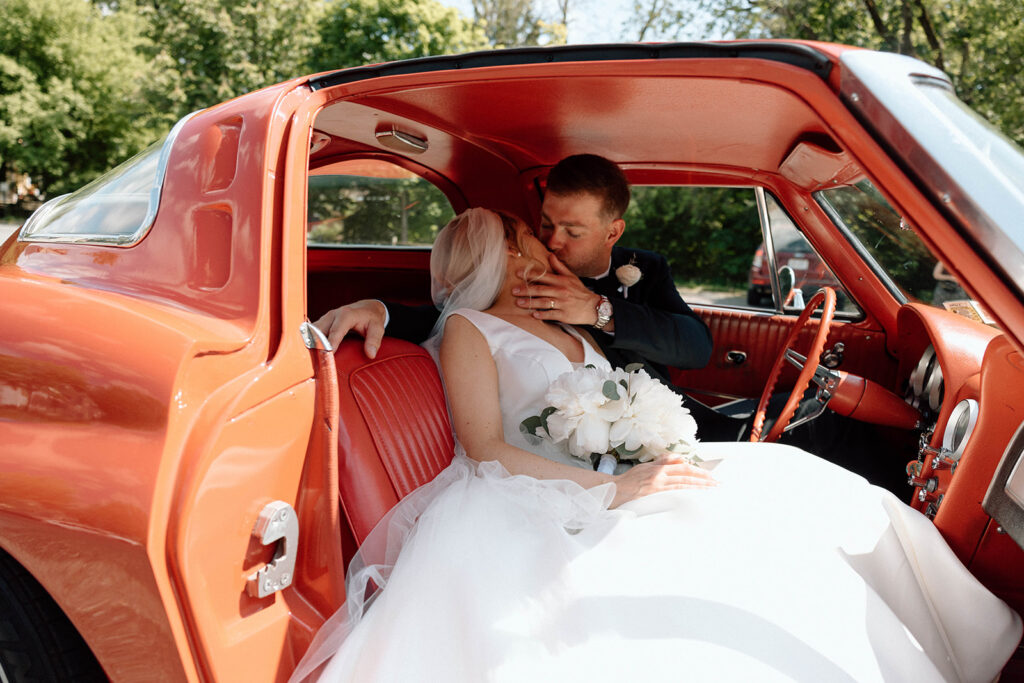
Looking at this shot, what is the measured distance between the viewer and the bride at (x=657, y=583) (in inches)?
50.3

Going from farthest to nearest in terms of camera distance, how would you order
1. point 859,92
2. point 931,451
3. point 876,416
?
point 876,416 → point 931,451 → point 859,92

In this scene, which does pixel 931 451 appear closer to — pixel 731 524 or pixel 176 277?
pixel 731 524

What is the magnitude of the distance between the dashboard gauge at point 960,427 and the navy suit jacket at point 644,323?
99 centimetres

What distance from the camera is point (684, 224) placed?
11.6m

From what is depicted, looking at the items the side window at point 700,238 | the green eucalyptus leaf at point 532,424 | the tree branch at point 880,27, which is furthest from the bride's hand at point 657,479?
the tree branch at point 880,27

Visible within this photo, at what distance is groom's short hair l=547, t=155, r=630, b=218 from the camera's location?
248 centimetres

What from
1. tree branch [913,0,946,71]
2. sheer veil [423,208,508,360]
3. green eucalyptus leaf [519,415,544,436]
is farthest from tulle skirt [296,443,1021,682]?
tree branch [913,0,946,71]

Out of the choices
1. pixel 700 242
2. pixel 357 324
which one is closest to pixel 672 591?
pixel 357 324

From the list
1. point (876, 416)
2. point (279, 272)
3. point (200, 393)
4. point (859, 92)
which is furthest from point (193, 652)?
point (876, 416)

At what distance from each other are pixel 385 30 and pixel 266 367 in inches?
621

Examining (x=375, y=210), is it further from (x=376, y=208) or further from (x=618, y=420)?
(x=618, y=420)

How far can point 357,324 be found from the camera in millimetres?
1932

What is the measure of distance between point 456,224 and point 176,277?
3.40 ft

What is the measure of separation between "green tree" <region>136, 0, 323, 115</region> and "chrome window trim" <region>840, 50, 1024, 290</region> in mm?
17566
